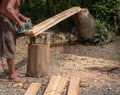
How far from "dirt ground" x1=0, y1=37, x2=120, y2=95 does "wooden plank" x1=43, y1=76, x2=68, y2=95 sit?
0.13 m

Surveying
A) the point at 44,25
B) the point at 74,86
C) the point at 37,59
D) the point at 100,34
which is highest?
the point at 44,25

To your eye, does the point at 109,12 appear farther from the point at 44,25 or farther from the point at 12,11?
the point at 12,11

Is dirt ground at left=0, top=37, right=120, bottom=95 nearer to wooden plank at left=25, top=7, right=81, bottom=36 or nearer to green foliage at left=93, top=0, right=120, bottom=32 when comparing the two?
green foliage at left=93, top=0, right=120, bottom=32

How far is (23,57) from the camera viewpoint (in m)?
10.3

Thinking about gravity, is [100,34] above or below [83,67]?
above

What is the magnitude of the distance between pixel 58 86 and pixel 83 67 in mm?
1888

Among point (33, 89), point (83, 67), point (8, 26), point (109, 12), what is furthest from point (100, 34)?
point (33, 89)

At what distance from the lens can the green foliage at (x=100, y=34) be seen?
11742 millimetres

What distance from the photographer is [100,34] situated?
38.7 feet

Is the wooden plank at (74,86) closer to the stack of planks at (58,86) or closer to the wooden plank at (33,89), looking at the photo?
the stack of planks at (58,86)

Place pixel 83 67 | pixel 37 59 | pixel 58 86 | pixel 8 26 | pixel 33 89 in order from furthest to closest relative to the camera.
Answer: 1. pixel 83 67
2. pixel 37 59
3. pixel 8 26
4. pixel 58 86
5. pixel 33 89

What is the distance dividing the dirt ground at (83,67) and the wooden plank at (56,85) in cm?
13

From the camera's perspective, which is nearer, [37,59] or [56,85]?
[56,85]

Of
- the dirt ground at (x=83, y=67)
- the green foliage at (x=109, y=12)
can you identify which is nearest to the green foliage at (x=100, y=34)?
the dirt ground at (x=83, y=67)
